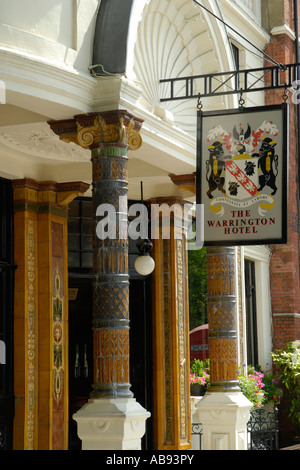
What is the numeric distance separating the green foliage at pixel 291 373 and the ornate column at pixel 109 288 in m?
9.00

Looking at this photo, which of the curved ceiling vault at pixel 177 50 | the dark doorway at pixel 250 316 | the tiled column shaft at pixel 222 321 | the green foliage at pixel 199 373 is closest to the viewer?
the curved ceiling vault at pixel 177 50

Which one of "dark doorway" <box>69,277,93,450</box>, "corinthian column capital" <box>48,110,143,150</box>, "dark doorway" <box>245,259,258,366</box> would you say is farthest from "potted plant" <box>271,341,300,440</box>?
"corinthian column capital" <box>48,110,143,150</box>

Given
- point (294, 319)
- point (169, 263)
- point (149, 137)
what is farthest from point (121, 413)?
point (294, 319)

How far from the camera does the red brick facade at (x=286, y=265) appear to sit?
17750 millimetres

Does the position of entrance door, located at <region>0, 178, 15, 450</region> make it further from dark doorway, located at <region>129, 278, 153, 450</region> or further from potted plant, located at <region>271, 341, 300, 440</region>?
potted plant, located at <region>271, 341, 300, 440</region>

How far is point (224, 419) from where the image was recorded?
11336mm

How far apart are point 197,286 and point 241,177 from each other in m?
9.72

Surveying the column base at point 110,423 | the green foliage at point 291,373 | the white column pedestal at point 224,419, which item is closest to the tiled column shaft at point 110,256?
the column base at point 110,423

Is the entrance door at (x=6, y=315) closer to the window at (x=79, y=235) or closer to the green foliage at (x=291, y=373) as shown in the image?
the window at (x=79, y=235)

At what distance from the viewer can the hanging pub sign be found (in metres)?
9.63

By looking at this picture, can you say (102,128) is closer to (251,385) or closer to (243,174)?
(243,174)

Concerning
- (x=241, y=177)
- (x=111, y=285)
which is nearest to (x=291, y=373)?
(x=241, y=177)

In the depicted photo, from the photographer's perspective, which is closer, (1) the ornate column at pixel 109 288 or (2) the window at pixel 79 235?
(1) the ornate column at pixel 109 288

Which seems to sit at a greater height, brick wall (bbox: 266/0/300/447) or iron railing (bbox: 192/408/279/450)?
brick wall (bbox: 266/0/300/447)
